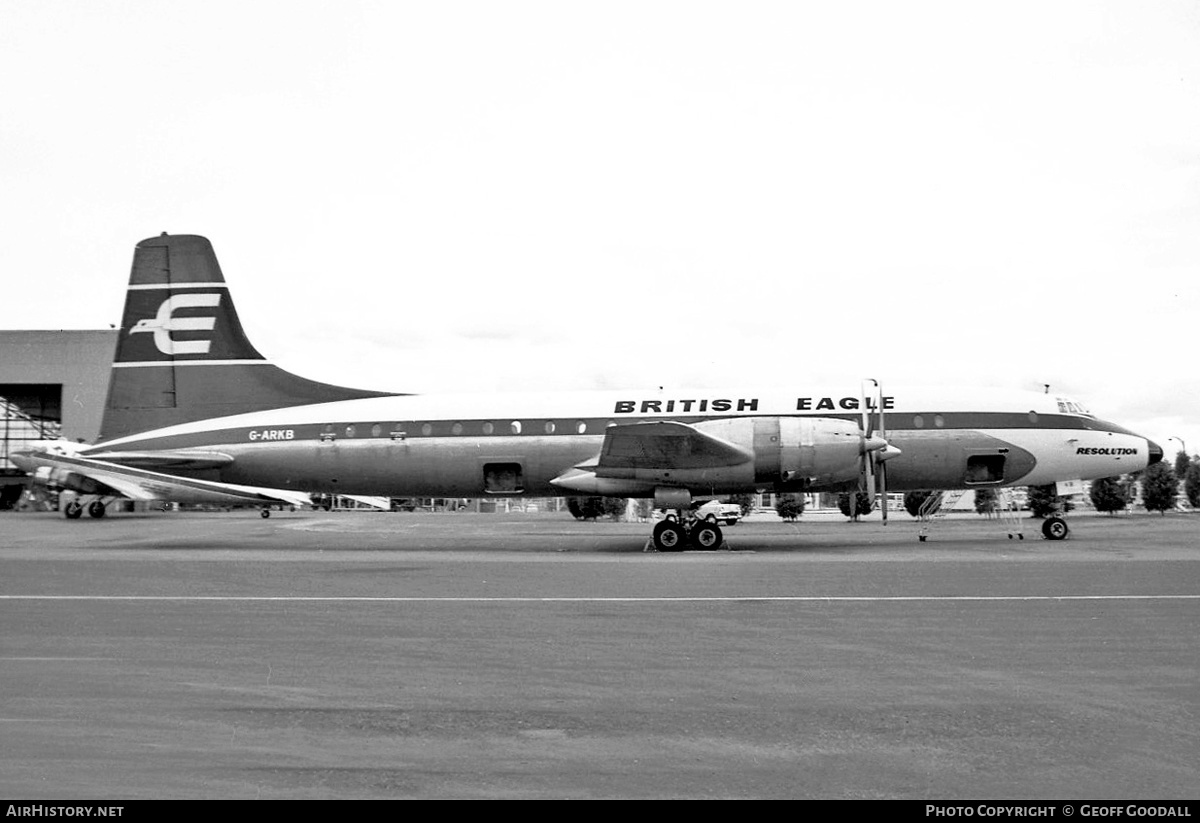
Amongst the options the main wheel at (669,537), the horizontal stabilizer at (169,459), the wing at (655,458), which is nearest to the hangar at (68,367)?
the horizontal stabilizer at (169,459)

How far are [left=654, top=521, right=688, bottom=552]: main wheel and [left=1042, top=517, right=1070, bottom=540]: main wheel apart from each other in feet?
30.5

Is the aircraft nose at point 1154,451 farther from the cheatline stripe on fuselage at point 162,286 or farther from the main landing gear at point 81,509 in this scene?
the main landing gear at point 81,509

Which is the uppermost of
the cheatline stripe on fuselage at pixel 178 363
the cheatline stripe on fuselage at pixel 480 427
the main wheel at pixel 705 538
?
the cheatline stripe on fuselage at pixel 178 363

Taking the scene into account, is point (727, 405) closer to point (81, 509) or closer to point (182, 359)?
point (182, 359)

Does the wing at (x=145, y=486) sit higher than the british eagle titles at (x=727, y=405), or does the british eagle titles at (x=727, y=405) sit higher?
the british eagle titles at (x=727, y=405)

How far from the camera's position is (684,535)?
23391 millimetres

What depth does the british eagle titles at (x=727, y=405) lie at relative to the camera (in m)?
24.6

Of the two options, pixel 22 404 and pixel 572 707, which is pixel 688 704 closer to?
pixel 572 707

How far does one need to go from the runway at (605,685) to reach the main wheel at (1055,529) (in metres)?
8.32

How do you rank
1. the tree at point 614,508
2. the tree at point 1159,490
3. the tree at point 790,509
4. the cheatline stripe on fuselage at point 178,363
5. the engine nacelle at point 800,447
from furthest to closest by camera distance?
1. the tree at point 614,508
2. the tree at point 790,509
3. the tree at point 1159,490
4. the cheatline stripe on fuselage at point 178,363
5. the engine nacelle at point 800,447

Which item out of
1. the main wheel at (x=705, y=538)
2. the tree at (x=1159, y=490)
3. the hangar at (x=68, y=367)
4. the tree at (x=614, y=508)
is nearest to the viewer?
the main wheel at (x=705, y=538)

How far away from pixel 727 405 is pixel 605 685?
17.0 m

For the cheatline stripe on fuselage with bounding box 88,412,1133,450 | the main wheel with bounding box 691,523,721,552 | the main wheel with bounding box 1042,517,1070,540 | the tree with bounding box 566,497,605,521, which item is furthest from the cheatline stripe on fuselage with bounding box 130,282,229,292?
the tree with bounding box 566,497,605,521

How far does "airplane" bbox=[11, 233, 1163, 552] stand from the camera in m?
23.5
